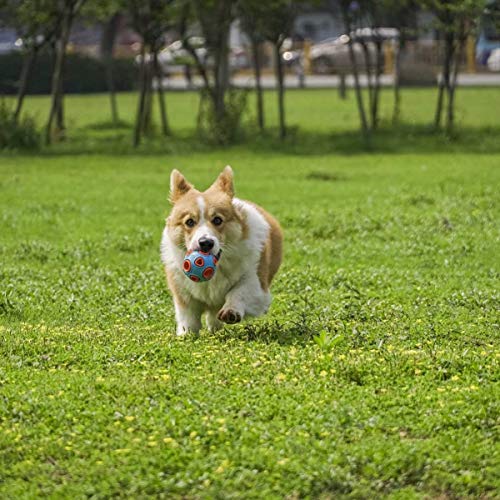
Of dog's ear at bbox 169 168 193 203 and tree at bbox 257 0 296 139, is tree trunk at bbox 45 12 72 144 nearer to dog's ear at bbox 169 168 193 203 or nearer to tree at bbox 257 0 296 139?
tree at bbox 257 0 296 139

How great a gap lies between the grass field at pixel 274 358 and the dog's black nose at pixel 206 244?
60 cm

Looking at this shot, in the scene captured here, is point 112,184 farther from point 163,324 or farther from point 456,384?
point 456,384

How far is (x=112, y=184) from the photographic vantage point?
1797cm

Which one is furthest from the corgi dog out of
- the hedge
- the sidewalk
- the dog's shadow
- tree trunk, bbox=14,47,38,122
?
the hedge

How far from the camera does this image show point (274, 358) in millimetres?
7090

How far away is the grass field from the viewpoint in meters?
5.40

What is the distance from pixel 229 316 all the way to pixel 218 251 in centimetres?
45

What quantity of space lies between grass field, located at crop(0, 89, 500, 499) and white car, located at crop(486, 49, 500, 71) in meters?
38.8

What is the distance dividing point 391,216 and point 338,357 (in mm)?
7115

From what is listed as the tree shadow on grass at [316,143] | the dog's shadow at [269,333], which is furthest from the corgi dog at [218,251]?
the tree shadow on grass at [316,143]

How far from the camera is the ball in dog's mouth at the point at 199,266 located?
7.69 metres

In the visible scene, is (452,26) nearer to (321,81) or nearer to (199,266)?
(199,266)

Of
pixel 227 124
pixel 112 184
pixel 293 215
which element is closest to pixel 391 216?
pixel 293 215

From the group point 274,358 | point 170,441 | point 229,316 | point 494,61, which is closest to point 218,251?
point 229,316
